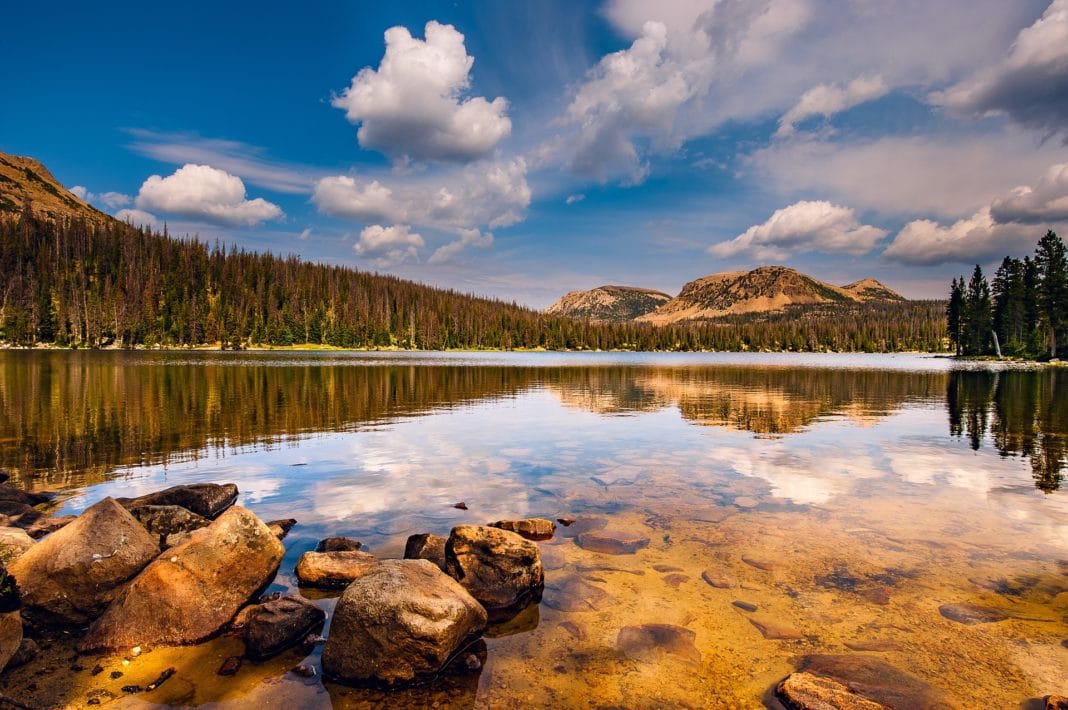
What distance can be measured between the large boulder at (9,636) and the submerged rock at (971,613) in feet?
46.7

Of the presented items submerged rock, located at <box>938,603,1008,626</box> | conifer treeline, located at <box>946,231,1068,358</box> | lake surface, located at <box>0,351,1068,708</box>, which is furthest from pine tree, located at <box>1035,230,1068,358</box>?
submerged rock, located at <box>938,603,1008,626</box>

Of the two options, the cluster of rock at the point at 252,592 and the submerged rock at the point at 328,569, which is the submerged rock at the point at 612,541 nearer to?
the cluster of rock at the point at 252,592

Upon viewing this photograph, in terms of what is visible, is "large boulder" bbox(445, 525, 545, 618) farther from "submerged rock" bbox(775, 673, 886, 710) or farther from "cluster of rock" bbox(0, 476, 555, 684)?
"submerged rock" bbox(775, 673, 886, 710)

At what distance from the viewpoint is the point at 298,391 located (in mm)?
47406

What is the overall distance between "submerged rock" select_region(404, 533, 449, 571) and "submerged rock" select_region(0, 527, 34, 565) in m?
6.83

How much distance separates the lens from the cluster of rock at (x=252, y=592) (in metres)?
7.65

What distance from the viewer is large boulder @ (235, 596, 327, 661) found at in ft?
26.3

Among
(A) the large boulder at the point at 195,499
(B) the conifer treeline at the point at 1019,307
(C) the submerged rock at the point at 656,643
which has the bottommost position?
(C) the submerged rock at the point at 656,643

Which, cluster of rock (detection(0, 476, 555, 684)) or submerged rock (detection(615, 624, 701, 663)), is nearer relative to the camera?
cluster of rock (detection(0, 476, 555, 684))

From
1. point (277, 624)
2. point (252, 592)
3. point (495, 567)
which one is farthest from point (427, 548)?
point (277, 624)

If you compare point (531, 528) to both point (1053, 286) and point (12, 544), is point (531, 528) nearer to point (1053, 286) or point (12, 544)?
point (12, 544)

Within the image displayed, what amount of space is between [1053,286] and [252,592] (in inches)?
5713

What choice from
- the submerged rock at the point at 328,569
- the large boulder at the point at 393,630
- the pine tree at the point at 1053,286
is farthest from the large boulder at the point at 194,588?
the pine tree at the point at 1053,286

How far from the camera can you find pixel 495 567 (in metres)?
10.0
